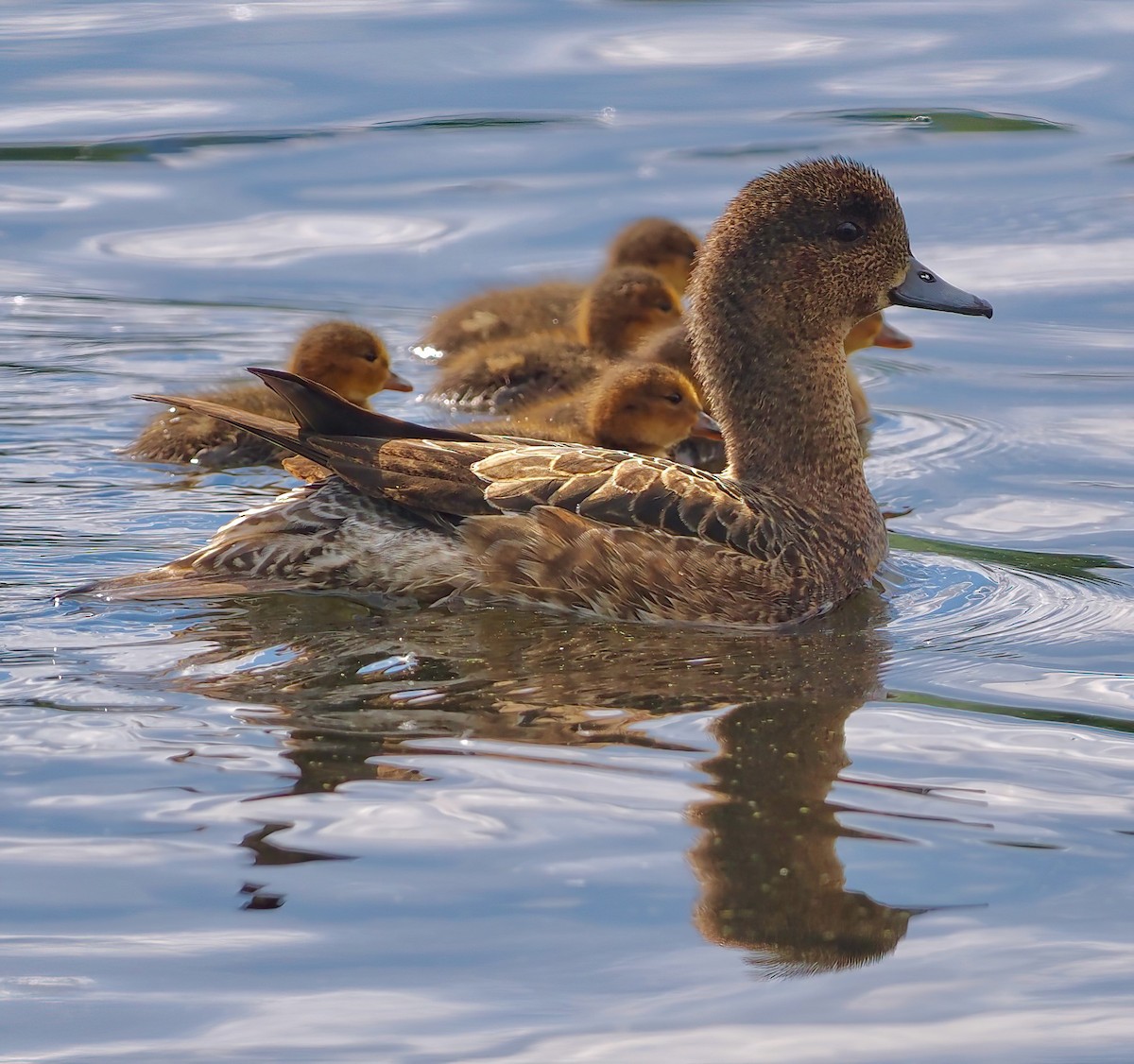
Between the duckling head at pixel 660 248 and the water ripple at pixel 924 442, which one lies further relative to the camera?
the duckling head at pixel 660 248

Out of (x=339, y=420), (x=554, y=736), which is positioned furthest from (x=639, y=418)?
(x=554, y=736)

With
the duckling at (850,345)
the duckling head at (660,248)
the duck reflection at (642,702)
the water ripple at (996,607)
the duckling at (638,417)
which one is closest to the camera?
the duck reflection at (642,702)

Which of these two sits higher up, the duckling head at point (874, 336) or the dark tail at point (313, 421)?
the dark tail at point (313, 421)

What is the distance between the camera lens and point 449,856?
398 centimetres

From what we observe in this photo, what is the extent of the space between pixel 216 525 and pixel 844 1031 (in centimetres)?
361

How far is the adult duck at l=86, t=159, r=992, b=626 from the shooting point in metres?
5.47

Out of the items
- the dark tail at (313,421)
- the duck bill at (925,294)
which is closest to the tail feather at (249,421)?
the dark tail at (313,421)

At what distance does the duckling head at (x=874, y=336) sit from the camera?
329 inches

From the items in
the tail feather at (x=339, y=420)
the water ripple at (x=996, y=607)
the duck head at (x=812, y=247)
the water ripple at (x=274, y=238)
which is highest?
the duck head at (x=812, y=247)

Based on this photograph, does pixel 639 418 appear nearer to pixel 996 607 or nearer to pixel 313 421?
pixel 996 607

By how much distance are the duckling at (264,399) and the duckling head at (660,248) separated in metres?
1.94

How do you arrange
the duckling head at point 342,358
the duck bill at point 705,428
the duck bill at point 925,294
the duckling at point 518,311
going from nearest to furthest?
the duck bill at point 925,294 → the duck bill at point 705,428 → the duckling head at point 342,358 → the duckling at point 518,311

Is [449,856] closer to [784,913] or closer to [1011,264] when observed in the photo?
[784,913]

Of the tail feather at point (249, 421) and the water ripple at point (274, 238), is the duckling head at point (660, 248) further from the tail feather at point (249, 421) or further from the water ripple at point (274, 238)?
the tail feather at point (249, 421)
